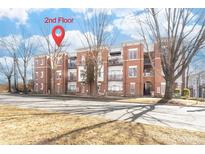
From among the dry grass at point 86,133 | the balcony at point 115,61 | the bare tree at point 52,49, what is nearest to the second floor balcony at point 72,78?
the bare tree at point 52,49

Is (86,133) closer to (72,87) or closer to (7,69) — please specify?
(72,87)

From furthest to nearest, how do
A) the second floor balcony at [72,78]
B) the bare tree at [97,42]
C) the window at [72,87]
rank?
the bare tree at [97,42] < the window at [72,87] < the second floor balcony at [72,78]

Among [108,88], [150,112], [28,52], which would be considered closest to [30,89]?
[28,52]

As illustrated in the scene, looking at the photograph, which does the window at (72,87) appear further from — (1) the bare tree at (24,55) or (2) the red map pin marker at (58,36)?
(2) the red map pin marker at (58,36)

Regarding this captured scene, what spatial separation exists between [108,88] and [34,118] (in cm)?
344

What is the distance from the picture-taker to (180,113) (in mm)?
5551

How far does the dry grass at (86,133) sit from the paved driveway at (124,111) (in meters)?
0.52

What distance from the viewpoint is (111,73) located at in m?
7.99

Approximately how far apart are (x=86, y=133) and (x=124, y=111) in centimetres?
226

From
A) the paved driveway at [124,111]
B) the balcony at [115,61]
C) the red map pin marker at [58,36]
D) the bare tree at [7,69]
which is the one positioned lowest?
the paved driveway at [124,111]

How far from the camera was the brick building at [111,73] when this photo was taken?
637 cm

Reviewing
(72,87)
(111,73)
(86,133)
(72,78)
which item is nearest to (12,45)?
(72,78)

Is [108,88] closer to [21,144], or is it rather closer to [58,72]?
[58,72]
